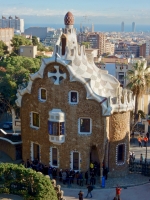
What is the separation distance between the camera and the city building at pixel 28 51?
81438 mm

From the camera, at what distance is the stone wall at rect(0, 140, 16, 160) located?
1331 inches

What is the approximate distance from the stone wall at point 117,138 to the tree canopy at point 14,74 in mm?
20794

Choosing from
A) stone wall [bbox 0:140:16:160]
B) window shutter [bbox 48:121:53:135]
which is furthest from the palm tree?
stone wall [bbox 0:140:16:160]

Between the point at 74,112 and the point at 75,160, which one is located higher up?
the point at 74,112

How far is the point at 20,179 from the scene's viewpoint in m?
25.0

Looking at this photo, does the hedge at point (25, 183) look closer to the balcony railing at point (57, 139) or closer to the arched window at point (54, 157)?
the balcony railing at point (57, 139)

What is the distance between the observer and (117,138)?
30094 mm

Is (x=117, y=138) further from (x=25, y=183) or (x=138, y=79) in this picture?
(x=138, y=79)

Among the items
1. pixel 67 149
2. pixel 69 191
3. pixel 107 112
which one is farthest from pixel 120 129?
pixel 69 191

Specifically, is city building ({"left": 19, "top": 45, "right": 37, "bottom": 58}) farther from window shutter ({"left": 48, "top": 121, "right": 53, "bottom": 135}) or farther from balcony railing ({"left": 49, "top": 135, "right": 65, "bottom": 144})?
balcony railing ({"left": 49, "top": 135, "right": 65, "bottom": 144})

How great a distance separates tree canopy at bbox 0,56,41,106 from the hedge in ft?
74.1

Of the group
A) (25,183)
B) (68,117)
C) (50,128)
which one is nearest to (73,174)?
(50,128)

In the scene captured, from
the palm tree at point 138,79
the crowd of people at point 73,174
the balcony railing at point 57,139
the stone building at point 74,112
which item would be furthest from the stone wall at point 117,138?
the palm tree at point 138,79

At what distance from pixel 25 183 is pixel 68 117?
6.84 meters
